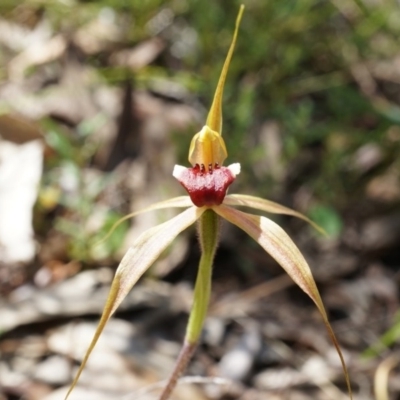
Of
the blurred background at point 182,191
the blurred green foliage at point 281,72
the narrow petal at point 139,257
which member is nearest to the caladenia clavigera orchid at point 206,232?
the narrow petal at point 139,257

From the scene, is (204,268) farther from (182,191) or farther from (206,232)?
(182,191)

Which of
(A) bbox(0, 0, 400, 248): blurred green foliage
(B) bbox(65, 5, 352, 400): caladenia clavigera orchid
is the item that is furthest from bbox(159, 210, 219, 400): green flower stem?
(A) bbox(0, 0, 400, 248): blurred green foliage

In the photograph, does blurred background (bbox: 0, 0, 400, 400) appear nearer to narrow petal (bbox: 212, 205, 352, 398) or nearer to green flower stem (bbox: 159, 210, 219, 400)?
green flower stem (bbox: 159, 210, 219, 400)

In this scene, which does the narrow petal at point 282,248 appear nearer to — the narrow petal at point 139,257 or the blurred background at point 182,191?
the narrow petal at point 139,257

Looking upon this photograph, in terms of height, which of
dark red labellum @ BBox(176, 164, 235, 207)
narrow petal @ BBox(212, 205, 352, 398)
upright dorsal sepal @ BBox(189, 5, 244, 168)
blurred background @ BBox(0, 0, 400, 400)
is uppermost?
blurred background @ BBox(0, 0, 400, 400)

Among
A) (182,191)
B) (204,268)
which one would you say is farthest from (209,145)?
(182,191)

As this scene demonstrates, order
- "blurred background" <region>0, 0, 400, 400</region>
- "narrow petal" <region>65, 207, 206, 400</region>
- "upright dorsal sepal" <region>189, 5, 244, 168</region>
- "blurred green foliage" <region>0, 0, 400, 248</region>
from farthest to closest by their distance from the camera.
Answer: "blurred green foliage" <region>0, 0, 400, 248</region>
"blurred background" <region>0, 0, 400, 400</region>
"upright dorsal sepal" <region>189, 5, 244, 168</region>
"narrow petal" <region>65, 207, 206, 400</region>

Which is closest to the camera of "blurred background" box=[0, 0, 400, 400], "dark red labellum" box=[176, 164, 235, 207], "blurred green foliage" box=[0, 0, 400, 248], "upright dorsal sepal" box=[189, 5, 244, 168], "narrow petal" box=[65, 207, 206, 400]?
"narrow petal" box=[65, 207, 206, 400]

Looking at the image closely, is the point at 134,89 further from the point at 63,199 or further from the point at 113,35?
the point at 63,199
